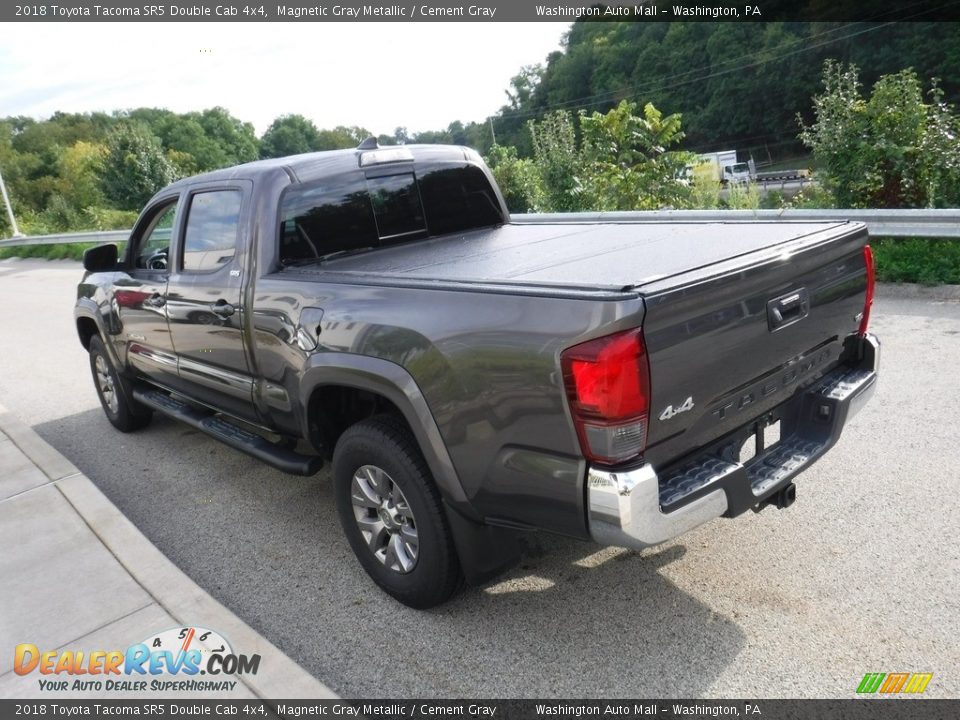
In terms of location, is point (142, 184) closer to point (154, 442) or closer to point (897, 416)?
point (154, 442)

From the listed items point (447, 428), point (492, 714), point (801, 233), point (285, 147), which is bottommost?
point (492, 714)

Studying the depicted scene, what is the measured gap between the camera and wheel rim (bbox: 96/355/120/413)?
616cm

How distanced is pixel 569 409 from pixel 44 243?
2723 cm

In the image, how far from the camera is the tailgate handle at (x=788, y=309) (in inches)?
112

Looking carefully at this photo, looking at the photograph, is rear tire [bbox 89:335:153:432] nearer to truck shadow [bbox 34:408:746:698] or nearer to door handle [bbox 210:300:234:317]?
truck shadow [bbox 34:408:746:698]

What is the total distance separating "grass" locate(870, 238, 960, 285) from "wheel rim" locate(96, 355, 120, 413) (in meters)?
7.24

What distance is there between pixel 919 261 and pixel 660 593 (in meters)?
5.87

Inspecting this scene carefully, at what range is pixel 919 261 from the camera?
24.6 ft

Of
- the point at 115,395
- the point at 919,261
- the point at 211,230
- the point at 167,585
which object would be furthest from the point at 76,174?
the point at 167,585

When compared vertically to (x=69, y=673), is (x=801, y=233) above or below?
above

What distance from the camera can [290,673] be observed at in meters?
2.83

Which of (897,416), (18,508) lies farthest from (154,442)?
(897,416)

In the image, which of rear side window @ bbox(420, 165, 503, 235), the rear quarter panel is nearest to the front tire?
the rear quarter panel

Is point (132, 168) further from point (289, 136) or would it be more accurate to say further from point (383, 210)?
point (289, 136)
